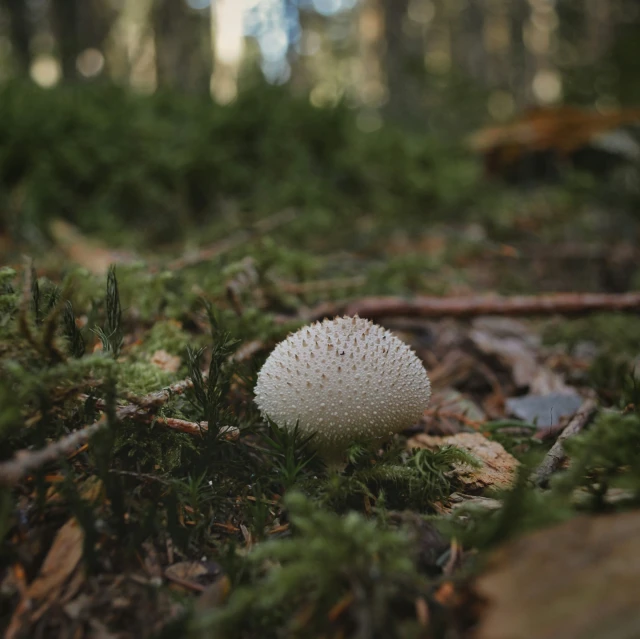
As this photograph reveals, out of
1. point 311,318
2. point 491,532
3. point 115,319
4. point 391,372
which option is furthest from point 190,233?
point 491,532

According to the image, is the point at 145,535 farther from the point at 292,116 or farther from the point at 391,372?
the point at 292,116

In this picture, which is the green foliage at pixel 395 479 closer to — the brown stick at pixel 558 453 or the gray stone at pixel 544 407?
the brown stick at pixel 558 453

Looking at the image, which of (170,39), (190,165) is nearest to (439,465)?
(190,165)

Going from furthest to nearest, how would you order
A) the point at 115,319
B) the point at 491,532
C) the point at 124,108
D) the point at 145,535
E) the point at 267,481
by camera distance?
the point at 124,108 < the point at 115,319 < the point at 267,481 < the point at 145,535 < the point at 491,532

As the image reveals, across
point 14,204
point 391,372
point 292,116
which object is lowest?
point 391,372

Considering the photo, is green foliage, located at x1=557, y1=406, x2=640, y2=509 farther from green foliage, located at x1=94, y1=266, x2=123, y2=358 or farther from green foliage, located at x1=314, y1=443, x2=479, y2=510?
green foliage, located at x1=94, y1=266, x2=123, y2=358

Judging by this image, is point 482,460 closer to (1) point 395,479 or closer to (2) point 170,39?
(1) point 395,479

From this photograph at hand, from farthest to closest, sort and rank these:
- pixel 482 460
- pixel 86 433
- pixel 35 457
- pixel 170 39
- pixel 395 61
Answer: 1. pixel 395 61
2. pixel 170 39
3. pixel 482 460
4. pixel 86 433
5. pixel 35 457
